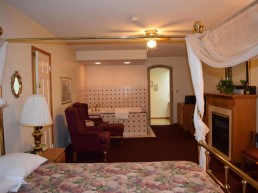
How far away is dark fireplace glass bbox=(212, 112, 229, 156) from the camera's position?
4.59 metres

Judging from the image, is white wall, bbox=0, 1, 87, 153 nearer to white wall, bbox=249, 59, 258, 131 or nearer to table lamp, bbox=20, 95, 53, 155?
table lamp, bbox=20, 95, 53, 155

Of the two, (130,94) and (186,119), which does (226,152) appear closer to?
(186,119)

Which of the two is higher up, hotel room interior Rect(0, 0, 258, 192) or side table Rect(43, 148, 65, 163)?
hotel room interior Rect(0, 0, 258, 192)

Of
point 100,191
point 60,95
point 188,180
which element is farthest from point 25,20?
point 188,180

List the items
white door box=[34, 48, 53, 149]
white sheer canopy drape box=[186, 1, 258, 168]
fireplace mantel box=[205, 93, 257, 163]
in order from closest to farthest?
white sheer canopy drape box=[186, 1, 258, 168] < white door box=[34, 48, 53, 149] < fireplace mantel box=[205, 93, 257, 163]

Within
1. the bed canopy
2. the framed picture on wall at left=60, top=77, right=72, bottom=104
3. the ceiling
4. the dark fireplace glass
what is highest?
the ceiling

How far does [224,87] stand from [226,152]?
1.36 metres

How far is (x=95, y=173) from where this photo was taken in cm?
224

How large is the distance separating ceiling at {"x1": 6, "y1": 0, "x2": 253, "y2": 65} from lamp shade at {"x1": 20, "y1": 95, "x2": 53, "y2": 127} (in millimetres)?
1256

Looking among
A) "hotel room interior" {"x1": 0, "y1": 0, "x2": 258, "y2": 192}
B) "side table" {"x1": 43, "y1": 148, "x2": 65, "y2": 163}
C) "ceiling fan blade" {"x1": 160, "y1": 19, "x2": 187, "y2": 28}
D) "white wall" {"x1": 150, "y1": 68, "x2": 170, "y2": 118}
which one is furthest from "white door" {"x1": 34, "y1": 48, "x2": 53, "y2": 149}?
"white wall" {"x1": 150, "y1": 68, "x2": 170, "y2": 118}

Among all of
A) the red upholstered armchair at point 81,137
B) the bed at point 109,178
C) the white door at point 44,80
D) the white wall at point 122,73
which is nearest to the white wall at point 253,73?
the bed at point 109,178

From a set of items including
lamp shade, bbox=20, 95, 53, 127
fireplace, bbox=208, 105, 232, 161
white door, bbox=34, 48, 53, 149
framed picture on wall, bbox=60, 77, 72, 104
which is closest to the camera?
lamp shade, bbox=20, 95, 53, 127

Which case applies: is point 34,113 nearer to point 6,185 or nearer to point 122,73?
point 6,185

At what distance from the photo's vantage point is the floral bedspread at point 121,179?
73.0 inches
